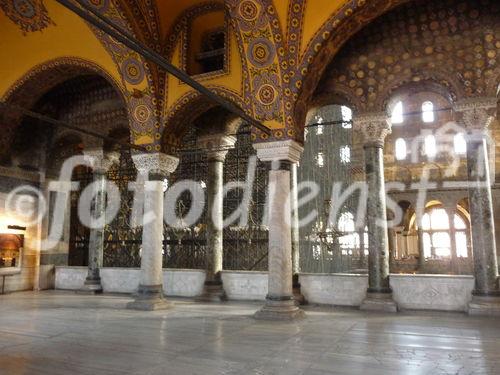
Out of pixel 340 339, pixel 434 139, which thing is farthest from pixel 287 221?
pixel 434 139

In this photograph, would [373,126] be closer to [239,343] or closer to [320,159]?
[239,343]

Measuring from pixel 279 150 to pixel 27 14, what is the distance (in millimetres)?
6551

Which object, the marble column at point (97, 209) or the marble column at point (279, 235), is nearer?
the marble column at point (279, 235)

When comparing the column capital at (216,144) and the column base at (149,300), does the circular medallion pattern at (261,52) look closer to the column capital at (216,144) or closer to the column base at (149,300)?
the column capital at (216,144)

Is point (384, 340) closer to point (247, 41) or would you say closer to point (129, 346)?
point (129, 346)

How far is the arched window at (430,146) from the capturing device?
21514 millimetres

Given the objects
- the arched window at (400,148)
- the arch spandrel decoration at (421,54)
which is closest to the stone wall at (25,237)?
the arch spandrel decoration at (421,54)

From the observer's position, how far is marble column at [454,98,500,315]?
312 inches

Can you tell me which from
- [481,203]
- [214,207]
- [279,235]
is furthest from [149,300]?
[481,203]

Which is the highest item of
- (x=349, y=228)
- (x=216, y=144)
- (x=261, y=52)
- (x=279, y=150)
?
(x=261, y=52)

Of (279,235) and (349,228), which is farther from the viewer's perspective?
(349,228)

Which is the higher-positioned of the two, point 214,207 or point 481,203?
point 214,207

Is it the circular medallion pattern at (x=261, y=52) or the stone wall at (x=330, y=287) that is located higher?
the circular medallion pattern at (x=261, y=52)

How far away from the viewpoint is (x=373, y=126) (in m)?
9.25
